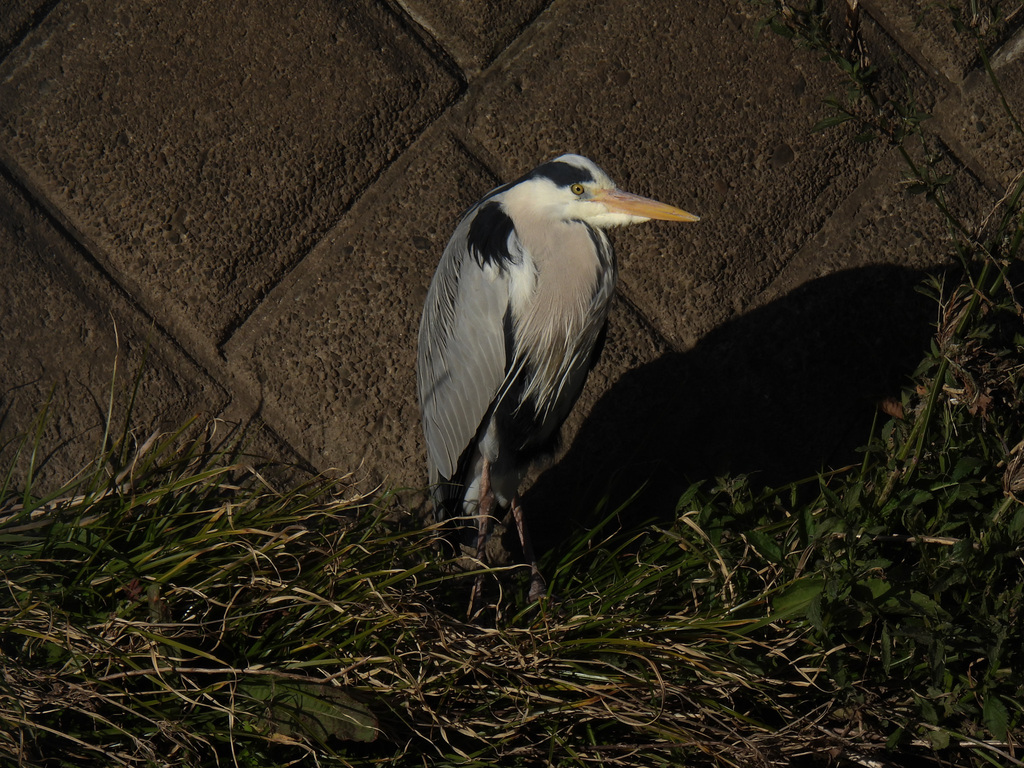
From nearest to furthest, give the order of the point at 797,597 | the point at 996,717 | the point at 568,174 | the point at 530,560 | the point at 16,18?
the point at 996,717 < the point at 797,597 < the point at 568,174 < the point at 530,560 < the point at 16,18

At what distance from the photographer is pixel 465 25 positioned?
201 centimetres

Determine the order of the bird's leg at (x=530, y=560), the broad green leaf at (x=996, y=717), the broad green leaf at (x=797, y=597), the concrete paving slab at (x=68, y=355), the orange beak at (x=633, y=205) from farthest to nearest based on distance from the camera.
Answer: the concrete paving slab at (x=68, y=355) → the bird's leg at (x=530, y=560) → the orange beak at (x=633, y=205) → the broad green leaf at (x=797, y=597) → the broad green leaf at (x=996, y=717)

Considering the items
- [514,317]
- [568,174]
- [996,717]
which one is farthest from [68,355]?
[996,717]

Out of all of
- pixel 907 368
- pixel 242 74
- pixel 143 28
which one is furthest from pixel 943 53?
pixel 143 28

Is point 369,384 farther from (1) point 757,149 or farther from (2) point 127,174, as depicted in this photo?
(1) point 757,149

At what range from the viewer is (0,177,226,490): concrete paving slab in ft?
5.95

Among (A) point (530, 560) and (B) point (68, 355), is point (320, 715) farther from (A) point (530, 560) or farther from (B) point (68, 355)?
(B) point (68, 355)

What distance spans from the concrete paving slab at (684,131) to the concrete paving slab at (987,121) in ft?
0.84

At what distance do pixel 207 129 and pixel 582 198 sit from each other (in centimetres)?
89

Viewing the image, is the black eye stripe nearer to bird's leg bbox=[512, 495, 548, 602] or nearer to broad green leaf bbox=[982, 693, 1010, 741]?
bird's leg bbox=[512, 495, 548, 602]

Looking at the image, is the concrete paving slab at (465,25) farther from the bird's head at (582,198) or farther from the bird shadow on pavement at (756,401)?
the bird shadow on pavement at (756,401)

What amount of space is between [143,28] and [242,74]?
0.23 meters

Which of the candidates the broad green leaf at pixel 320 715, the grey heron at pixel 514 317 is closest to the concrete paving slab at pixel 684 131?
the grey heron at pixel 514 317

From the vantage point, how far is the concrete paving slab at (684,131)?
78.3 inches
